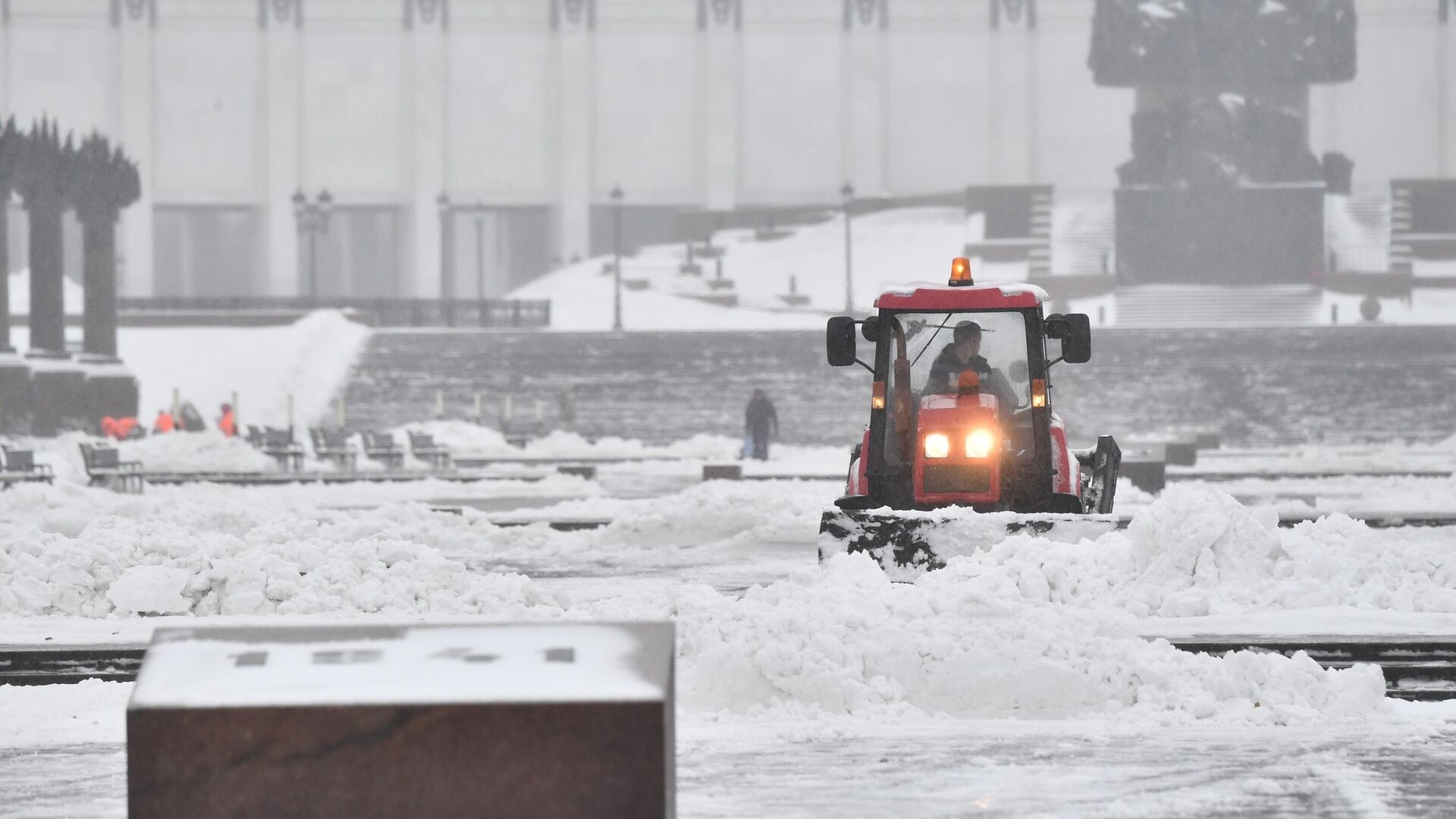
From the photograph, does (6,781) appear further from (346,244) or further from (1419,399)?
(346,244)

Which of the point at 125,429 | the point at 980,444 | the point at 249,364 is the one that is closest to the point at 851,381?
the point at 249,364

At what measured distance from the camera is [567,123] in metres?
70.5

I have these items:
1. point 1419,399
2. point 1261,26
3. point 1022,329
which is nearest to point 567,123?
point 1261,26

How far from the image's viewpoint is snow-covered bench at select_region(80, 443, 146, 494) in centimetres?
2295

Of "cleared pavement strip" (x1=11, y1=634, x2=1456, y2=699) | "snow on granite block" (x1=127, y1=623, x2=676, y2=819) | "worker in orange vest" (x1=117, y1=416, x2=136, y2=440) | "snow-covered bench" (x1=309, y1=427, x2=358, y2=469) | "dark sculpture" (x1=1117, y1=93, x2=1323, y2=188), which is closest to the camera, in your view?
"snow on granite block" (x1=127, y1=623, x2=676, y2=819)

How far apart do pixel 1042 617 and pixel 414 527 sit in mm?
8831

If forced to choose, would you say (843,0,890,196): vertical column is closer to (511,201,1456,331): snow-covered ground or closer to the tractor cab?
(511,201,1456,331): snow-covered ground

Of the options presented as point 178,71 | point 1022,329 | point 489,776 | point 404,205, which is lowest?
point 489,776

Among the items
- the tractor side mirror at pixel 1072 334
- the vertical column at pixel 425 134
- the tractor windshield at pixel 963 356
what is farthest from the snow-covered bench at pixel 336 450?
the vertical column at pixel 425 134

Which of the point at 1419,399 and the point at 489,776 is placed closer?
the point at 489,776

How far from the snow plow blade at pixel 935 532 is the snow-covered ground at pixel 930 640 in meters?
0.16

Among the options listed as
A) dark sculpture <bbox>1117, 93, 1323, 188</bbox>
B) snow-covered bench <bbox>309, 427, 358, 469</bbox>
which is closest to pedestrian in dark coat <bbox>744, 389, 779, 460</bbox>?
snow-covered bench <bbox>309, 427, 358, 469</bbox>

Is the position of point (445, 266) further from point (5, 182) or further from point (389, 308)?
point (5, 182)

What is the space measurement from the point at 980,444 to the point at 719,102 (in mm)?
60393
